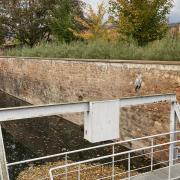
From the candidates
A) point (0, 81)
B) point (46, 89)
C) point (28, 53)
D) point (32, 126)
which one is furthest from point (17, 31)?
point (32, 126)

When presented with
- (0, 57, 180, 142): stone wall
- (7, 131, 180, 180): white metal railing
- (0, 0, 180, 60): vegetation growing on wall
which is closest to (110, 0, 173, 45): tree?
(0, 0, 180, 60): vegetation growing on wall

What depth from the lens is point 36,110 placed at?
5621mm

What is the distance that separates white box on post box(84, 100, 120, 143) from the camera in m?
5.87

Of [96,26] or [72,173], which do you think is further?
[96,26]

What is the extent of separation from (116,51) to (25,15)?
52.0ft

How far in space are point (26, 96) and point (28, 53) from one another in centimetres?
281

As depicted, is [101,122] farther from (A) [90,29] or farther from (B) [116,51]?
(A) [90,29]

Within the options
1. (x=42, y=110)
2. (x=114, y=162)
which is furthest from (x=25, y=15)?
(x=42, y=110)

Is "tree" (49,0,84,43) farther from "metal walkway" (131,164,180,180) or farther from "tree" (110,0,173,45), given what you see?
"metal walkway" (131,164,180,180)

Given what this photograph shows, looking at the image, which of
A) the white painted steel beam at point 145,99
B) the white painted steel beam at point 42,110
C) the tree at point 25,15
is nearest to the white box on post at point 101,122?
the white painted steel beam at point 42,110

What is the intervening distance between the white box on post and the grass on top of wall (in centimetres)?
464

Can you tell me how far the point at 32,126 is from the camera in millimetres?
14164

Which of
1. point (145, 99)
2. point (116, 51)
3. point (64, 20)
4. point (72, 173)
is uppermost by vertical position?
point (64, 20)

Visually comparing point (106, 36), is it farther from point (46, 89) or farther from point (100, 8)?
point (46, 89)
